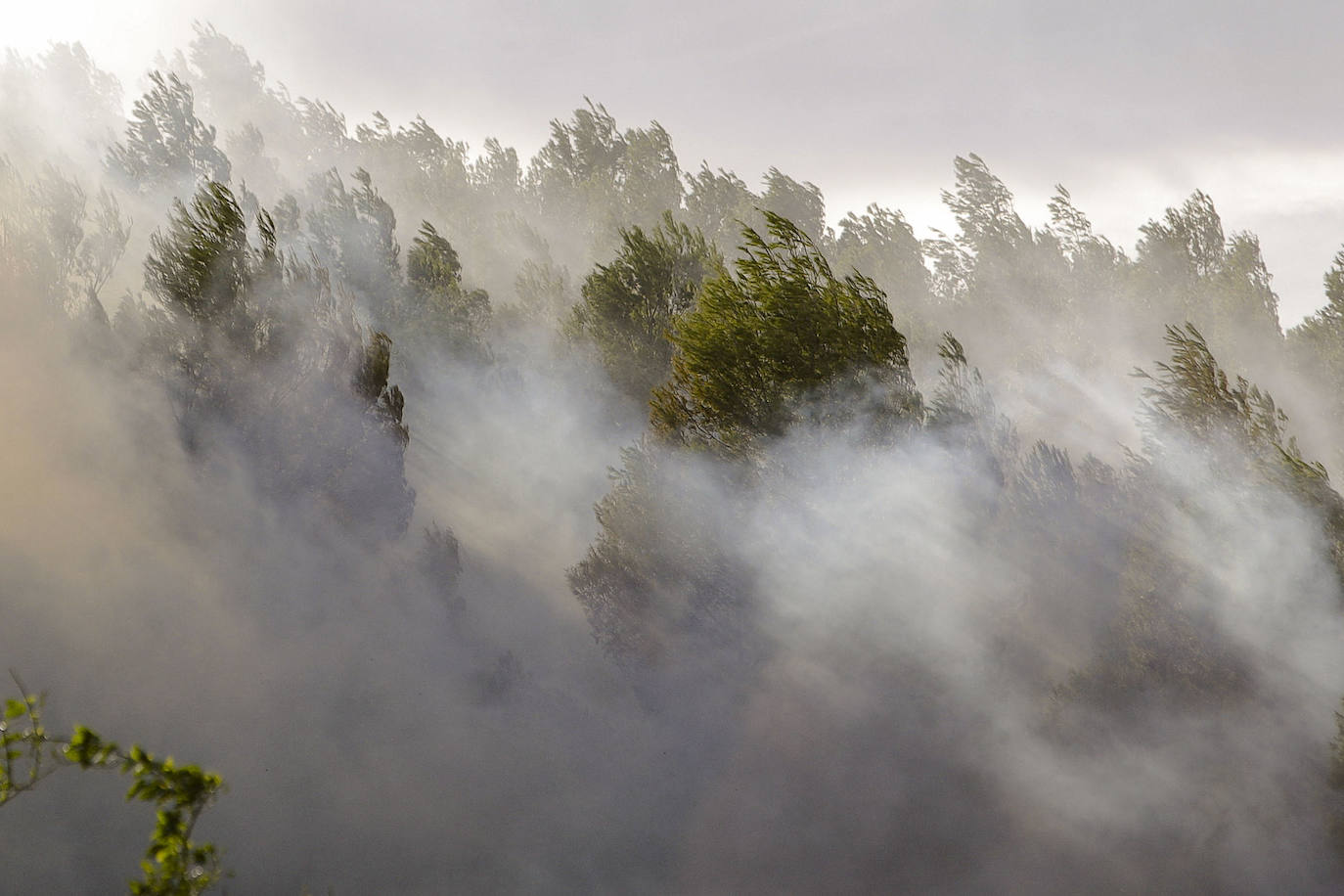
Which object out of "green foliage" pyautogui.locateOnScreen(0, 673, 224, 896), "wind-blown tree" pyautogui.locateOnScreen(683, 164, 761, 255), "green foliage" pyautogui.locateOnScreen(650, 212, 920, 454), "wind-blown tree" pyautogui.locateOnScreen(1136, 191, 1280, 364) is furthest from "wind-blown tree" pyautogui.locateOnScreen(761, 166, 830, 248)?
"green foliage" pyautogui.locateOnScreen(0, 673, 224, 896)

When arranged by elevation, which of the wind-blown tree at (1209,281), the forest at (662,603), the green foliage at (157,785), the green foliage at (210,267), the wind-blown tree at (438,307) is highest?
the wind-blown tree at (1209,281)

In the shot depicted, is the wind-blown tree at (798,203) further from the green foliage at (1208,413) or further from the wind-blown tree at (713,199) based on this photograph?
the green foliage at (1208,413)

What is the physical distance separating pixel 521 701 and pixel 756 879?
23.3ft

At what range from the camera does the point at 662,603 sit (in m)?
20.8

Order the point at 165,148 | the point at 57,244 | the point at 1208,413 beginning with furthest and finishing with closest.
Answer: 1. the point at 165,148
2. the point at 57,244
3. the point at 1208,413

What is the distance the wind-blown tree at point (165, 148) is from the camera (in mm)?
32594

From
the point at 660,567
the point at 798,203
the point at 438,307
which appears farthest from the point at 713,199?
the point at 660,567

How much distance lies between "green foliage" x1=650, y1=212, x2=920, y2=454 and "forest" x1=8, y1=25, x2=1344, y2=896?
7 cm

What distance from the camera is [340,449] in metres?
20.9

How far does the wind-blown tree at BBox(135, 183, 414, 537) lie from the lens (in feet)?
65.2

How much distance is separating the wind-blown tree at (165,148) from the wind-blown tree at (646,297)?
19825 mm

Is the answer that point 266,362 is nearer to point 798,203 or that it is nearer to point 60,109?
point 798,203

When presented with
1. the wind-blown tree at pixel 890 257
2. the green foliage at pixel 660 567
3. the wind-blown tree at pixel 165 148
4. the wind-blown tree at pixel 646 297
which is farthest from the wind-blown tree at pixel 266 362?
the wind-blown tree at pixel 890 257

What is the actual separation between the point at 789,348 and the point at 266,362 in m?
12.0
